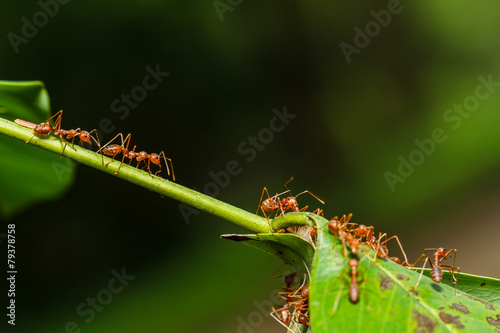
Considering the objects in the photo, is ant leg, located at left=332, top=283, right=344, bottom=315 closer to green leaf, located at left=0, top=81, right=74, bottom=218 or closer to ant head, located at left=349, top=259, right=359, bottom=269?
ant head, located at left=349, top=259, right=359, bottom=269

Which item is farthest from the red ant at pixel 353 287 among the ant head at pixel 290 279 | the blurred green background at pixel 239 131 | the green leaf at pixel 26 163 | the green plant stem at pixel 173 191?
the blurred green background at pixel 239 131

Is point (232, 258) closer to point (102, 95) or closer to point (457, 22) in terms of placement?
point (102, 95)

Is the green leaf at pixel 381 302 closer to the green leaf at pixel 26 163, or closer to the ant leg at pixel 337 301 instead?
the ant leg at pixel 337 301

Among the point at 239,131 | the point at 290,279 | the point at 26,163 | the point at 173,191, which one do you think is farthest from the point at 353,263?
the point at 239,131

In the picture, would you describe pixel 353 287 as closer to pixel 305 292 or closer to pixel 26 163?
pixel 305 292

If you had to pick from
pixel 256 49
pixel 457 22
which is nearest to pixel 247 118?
pixel 256 49
